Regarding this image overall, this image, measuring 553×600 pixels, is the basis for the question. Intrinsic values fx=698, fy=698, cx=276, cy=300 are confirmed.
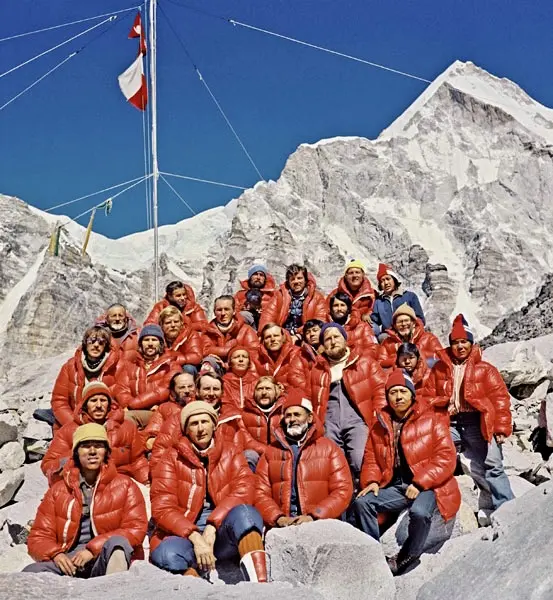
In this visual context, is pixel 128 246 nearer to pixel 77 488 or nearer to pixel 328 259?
pixel 328 259

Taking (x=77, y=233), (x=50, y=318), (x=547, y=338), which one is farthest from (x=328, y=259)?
(x=547, y=338)

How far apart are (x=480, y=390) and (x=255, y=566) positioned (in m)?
2.99

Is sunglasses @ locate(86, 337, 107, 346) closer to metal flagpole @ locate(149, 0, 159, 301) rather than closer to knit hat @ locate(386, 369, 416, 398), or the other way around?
knit hat @ locate(386, 369, 416, 398)

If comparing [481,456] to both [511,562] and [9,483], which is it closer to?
[511,562]

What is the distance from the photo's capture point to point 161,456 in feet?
16.3

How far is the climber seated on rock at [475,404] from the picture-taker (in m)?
6.03

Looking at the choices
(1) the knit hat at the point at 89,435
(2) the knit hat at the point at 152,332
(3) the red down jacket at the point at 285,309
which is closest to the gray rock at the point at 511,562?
(1) the knit hat at the point at 89,435

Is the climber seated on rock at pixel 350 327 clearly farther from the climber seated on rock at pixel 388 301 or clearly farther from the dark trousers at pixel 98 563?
the dark trousers at pixel 98 563

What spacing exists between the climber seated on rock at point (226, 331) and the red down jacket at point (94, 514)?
3.02 m

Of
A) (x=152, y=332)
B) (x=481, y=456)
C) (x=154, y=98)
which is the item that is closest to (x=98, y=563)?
(x=152, y=332)

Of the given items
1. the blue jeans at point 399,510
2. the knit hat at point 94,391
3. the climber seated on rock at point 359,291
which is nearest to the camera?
the blue jeans at point 399,510

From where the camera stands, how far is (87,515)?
4.69m

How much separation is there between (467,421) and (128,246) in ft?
324

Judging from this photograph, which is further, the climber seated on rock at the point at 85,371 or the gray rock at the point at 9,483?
the gray rock at the point at 9,483
